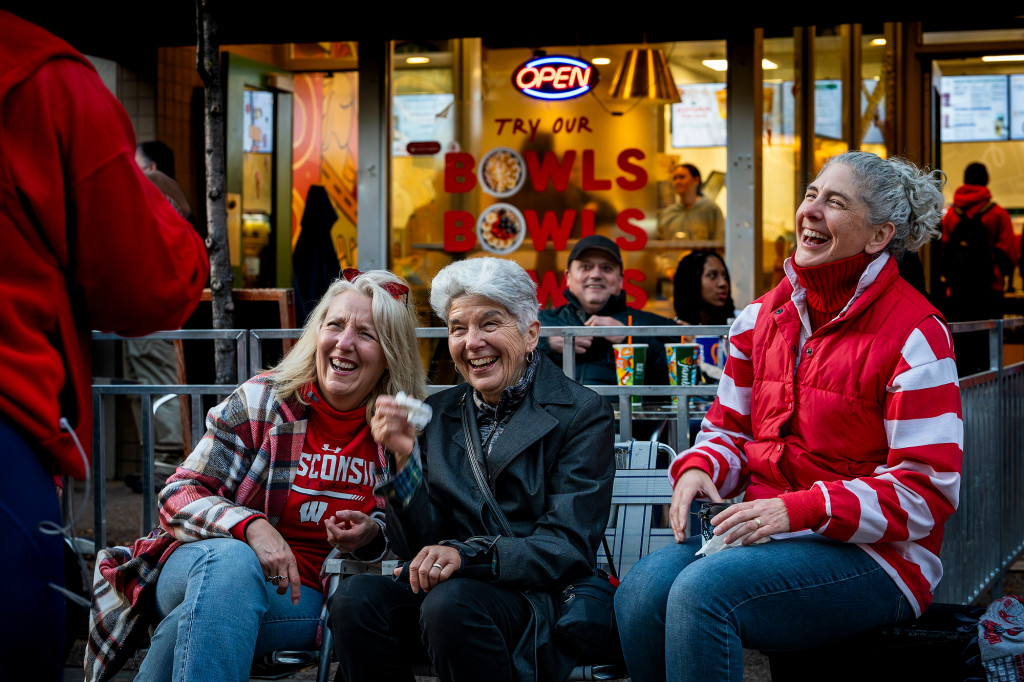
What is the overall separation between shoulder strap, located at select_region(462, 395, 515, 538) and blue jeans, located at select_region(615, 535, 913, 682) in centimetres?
41

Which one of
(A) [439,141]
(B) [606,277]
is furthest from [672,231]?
(B) [606,277]

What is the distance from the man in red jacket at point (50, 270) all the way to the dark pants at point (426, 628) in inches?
39.6

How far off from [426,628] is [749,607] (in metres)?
0.81

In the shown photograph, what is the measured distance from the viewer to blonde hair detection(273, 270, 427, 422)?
3.23 metres

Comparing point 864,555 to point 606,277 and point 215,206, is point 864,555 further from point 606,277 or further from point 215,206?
point 215,206

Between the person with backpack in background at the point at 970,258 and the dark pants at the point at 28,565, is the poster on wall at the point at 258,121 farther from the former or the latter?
the dark pants at the point at 28,565

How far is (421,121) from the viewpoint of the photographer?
832 centimetres

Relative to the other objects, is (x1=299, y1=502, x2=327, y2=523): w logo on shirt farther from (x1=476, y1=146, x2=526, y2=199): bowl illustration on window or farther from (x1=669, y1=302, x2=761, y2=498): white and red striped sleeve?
(x1=476, y1=146, x2=526, y2=199): bowl illustration on window

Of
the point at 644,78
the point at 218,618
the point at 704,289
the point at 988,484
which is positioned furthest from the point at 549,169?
the point at 218,618

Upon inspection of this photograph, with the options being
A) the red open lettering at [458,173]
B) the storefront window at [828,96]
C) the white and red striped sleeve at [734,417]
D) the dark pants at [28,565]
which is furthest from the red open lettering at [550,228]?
the dark pants at [28,565]

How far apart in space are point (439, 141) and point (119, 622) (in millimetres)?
5824

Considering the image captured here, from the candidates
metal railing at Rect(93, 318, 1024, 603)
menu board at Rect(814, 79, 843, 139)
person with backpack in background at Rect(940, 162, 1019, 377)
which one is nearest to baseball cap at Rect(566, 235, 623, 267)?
metal railing at Rect(93, 318, 1024, 603)

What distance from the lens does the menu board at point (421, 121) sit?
27.0 feet

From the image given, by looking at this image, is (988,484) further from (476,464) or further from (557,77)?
(557,77)
